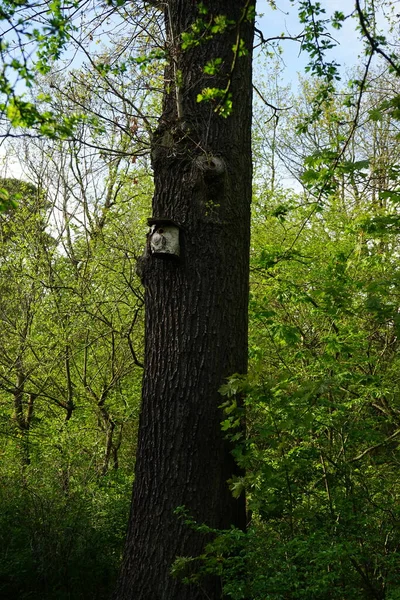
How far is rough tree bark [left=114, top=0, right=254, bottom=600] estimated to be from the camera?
12.2 feet

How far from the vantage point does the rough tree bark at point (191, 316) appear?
3725mm

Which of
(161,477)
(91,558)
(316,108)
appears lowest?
(91,558)

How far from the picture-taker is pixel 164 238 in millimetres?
3951

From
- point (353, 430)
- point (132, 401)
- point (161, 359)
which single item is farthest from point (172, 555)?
point (132, 401)

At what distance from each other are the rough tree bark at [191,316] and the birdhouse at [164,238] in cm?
6

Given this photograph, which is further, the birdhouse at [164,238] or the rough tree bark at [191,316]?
the birdhouse at [164,238]

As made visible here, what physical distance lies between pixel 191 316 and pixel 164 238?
1.68 feet

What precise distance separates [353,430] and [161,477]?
1481mm

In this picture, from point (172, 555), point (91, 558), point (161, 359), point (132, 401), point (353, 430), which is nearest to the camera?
point (172, 555)

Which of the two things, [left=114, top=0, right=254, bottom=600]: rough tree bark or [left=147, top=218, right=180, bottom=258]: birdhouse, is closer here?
[left=114, top=0, right=254, bottom=600]: rough tree bark

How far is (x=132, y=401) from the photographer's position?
313 inches

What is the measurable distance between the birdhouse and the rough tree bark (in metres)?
0.06

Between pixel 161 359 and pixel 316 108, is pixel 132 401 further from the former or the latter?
pixel 316 108

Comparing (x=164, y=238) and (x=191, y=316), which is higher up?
(x=164, y=238)
